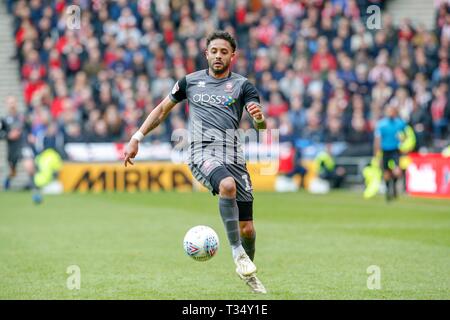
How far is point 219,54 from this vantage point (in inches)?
352

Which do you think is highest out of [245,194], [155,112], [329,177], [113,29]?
[113,29]

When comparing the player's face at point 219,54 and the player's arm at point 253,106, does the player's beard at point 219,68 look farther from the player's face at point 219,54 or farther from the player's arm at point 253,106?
the player's arm at point 253,106

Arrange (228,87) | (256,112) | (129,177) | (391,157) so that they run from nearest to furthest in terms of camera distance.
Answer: (256,112) < (228,87) < (391,157) < (129,177)

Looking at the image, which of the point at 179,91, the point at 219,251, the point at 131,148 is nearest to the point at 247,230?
the point at 131,148

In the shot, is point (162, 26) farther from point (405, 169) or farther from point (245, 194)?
point (245, 194)

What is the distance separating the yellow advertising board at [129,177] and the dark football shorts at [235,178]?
17423mm

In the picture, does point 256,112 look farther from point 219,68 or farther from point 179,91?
point 179,91

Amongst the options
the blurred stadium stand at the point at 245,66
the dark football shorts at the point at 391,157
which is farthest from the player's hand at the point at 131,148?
the blurred stadium stand at the point at 245,66

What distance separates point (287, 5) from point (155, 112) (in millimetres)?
21996

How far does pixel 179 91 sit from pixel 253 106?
39.3 inches
